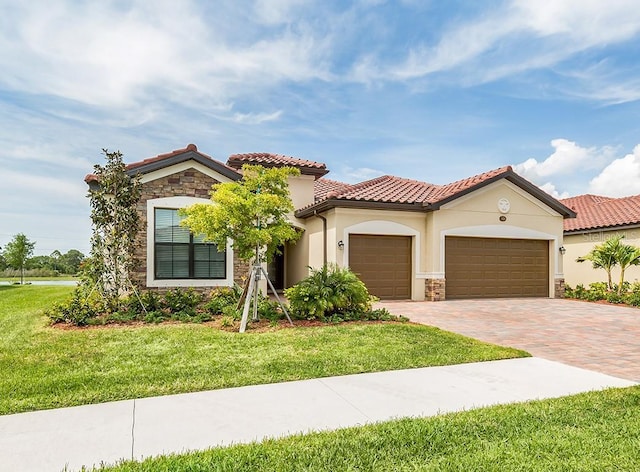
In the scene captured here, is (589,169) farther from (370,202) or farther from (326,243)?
(326,243)

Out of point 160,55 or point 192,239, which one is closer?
point 160,55

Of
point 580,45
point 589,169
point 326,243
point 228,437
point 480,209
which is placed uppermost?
point 580,45

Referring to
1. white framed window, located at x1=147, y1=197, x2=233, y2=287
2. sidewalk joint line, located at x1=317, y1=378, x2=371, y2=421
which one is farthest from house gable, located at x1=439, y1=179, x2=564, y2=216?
sidewalk joint line, located at x1=317, y1=378, x2=371, y2=421

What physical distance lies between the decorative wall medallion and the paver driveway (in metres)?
3.48

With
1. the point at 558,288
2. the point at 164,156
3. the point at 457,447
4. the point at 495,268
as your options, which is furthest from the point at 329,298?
the point at 558,288

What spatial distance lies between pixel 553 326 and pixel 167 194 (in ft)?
36.1

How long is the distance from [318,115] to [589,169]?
1579 centimetres

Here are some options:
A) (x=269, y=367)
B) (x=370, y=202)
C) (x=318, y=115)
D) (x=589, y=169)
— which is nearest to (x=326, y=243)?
(x=370, y=202)

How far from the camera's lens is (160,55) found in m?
10.2

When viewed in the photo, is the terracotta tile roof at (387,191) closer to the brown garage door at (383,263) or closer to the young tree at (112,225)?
the brown garage door at (383,263)

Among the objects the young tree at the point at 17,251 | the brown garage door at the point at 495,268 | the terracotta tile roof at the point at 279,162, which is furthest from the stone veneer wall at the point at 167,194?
the young tree at the point at 17,251

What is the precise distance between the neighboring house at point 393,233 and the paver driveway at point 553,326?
134 cm

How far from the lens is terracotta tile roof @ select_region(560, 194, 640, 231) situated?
1872 centimetres

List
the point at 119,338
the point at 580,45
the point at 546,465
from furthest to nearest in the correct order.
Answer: the point at 580,45
the point at 119,338
the point at 546,465
